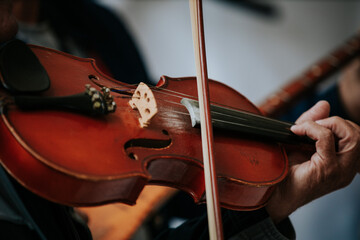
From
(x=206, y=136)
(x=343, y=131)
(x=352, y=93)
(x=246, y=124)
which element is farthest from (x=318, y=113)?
(x=352, y=93)

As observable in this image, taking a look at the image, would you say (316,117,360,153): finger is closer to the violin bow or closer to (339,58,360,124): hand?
the violin bow

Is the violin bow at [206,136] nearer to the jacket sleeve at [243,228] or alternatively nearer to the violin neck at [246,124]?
the violin neck at [246,124]

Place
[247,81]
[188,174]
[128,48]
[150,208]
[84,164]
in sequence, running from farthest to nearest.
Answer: [247,81], [128,48], [150,208], [188,174], [84,164]

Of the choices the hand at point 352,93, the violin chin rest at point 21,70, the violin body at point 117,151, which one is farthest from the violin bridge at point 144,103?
the hand at point 352,93

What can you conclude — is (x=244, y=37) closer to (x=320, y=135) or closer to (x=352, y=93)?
(x=352, y=93)

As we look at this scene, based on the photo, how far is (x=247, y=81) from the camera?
2389 millimetres

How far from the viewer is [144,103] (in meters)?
0.52

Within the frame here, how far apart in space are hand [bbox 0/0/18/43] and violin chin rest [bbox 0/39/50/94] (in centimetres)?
6

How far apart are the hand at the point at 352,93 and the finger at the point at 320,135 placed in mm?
807

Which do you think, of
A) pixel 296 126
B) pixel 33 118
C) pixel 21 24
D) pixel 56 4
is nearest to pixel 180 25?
pixel 56 4

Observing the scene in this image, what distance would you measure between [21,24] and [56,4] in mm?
205

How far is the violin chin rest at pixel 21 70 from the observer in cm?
43

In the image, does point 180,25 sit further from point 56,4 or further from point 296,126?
point 296,126

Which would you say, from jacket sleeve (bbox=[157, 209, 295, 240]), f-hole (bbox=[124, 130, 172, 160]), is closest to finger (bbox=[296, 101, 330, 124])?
jacket sleeve (bbox=[157, 209, 295, 240])
